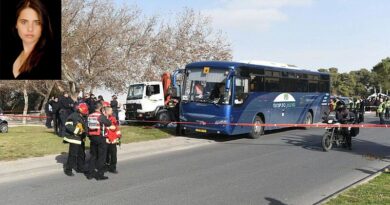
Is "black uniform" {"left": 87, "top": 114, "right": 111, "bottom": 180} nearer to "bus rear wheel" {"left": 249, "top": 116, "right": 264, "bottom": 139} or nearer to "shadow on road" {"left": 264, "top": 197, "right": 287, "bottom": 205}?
"shadow on road" {"left": 264, "top": 197, "right": 287, "bottom": 205}

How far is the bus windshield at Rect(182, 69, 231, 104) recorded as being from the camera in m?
18.0

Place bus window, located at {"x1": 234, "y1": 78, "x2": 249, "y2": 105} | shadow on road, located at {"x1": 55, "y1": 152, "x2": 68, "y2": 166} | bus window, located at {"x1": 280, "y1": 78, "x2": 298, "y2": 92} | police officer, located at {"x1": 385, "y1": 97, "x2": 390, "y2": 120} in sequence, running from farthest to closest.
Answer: police officer, located at {"x1": 385, "y1": 97, "x2": 390, "y2": 120}, bus window, located at {"x1": 280, "y1": 78, "x2": 298, "y2": 92}, bus window, located at {"x1": 234, "y1": 78, "x2": 249, "y2": 105}, shadow on road, located at {"x1": 55, "y1": 152, "x2": 68, "y2": 166}

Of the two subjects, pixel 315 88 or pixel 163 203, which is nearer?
pixel 163 203

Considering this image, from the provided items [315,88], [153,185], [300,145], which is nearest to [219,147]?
[300,145]

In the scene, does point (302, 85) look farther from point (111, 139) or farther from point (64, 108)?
point (111, 139)

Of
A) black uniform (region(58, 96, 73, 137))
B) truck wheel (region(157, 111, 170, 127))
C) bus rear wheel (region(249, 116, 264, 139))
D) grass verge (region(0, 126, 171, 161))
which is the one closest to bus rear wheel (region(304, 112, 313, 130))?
bus rear wheel (region(249, 116, 264, 139))

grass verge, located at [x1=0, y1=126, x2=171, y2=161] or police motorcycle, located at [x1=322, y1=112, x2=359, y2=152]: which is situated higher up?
police motorcycle, located at [x1=322, y1=112, x2=359, y2=152]

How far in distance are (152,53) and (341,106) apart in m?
24.4

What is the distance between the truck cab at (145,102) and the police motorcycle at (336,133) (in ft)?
35.9

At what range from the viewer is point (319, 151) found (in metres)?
15.3

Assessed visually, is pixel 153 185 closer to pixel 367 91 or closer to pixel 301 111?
pixel 301 111

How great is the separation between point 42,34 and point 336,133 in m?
10.8

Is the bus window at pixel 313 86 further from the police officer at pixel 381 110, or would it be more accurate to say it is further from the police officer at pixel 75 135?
the police officer at pixel 75 135

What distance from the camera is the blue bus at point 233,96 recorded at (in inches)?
707
